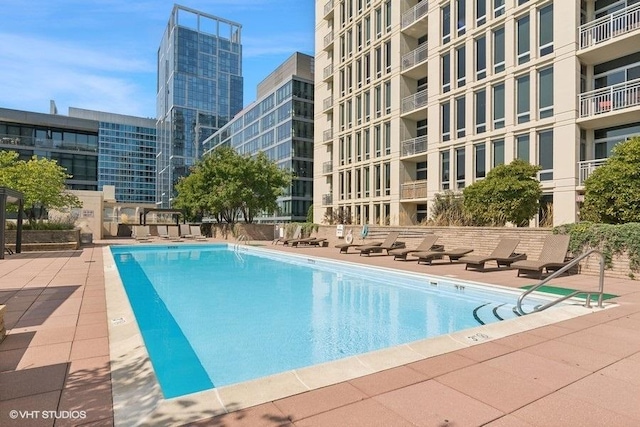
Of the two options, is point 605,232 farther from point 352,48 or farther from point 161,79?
point 161,79

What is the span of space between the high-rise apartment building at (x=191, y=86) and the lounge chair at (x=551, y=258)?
9086 centimetres

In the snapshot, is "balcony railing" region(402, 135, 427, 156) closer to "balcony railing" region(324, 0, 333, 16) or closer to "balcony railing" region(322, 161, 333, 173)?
"balcony railing" region(322, 161, 333, 173)

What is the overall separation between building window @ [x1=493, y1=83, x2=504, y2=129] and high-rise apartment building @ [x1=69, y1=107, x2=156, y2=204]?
98.8 m

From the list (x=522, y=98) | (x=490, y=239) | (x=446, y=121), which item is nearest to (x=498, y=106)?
(x=522, y=98)

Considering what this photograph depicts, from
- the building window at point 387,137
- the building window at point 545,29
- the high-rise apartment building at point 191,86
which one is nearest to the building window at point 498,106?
the building window at point 545,29

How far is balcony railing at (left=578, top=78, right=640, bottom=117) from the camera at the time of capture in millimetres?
15195

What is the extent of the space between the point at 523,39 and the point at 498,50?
53.0 inches

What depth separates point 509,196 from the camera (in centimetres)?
1434

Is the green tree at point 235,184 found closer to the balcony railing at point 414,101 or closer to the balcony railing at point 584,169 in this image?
the balcony railing at point 414,101

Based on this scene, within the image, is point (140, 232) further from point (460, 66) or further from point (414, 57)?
point (460, 66)

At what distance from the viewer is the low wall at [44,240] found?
1631cm

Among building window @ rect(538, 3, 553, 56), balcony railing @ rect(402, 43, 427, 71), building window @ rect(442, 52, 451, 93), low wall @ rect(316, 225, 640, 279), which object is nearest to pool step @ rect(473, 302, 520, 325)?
low wall @ rect(316, 225, 640, 279)

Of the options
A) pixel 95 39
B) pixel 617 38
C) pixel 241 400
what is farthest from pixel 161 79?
pixel 241 400

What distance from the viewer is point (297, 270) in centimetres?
1343
